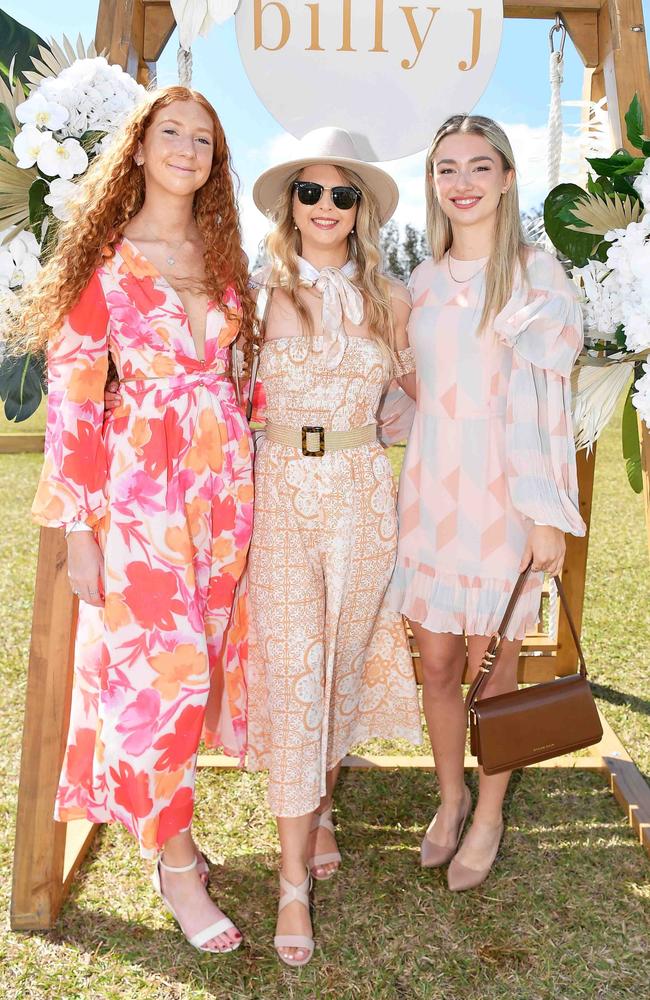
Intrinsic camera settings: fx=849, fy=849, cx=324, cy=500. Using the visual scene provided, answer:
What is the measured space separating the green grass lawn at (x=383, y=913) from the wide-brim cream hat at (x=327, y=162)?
201 centimetres

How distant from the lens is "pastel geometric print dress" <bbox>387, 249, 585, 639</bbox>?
7.35 feet

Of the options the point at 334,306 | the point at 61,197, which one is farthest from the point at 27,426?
the point at 334,306

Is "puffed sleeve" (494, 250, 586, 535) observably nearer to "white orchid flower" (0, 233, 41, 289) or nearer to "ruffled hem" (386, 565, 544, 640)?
"ruffled hem" (386, 565, 544, 640)

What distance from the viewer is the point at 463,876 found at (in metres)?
2.56

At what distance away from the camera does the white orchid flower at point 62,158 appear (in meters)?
2.15

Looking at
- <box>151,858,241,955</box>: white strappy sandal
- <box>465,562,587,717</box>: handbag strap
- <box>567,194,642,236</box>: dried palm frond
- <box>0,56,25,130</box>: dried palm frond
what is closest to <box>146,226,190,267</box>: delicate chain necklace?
<box>0,56,25,130</box>: dried palm frond

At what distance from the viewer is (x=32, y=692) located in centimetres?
236

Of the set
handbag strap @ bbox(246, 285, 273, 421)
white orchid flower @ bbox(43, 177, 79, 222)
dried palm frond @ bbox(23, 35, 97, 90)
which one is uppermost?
dried palm frond @ bbox(23, 35, 97, 90)

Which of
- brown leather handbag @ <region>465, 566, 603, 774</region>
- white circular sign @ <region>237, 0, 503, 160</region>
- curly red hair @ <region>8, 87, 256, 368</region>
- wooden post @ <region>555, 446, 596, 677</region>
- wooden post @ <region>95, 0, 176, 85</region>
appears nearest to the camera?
curly red hair @ <region>8, 87, 256, 368</region>

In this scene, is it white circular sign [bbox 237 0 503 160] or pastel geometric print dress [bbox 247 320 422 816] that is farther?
white circular sign [bbox 237 0 503 160]

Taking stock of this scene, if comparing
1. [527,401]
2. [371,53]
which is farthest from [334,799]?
[371,53]

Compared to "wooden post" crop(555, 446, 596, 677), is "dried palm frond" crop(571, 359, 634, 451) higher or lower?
higher

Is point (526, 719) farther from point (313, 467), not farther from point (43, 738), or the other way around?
point (43, 738)

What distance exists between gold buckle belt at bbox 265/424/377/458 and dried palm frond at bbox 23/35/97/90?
1098 millimetres
